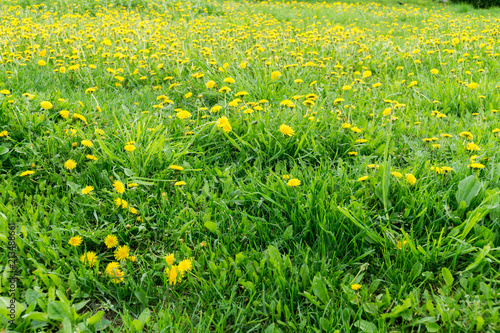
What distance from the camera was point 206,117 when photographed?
3090 millimetres

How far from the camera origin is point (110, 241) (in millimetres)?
1947

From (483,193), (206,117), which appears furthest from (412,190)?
(206,117)

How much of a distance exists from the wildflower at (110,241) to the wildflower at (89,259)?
10 cm

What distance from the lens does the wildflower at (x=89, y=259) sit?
1.82 metres

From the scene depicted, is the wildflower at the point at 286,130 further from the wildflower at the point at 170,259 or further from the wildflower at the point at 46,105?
the wildflower at the point at 46,105

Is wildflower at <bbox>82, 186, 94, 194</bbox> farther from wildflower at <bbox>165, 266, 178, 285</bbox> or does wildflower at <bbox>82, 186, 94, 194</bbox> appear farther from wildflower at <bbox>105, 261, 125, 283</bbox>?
wildflower at <bbox>165, 266, 178, 285</bbox>

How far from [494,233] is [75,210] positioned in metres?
2.24

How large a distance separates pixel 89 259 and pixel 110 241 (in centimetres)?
14

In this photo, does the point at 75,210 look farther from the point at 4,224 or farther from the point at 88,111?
the point at 88,111

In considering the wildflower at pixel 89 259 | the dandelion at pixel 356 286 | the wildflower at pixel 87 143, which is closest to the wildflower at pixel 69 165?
the wildflower at pixel 87 143

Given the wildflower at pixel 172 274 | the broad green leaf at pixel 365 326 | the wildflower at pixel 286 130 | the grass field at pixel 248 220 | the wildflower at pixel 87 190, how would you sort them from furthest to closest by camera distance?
the wildflower at pixel 286 130 → the wildflower at pixel 87 190 → the wildflower at pixel 172 274 → the grass field at pixel 248 220 → the broad green leaf at pixel 365 326

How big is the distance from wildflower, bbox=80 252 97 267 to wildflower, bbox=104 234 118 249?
0.10m

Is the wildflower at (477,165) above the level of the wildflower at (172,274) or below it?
above

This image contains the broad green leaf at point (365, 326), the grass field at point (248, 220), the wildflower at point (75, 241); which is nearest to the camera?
the broad green leaf at point (365, 326)
